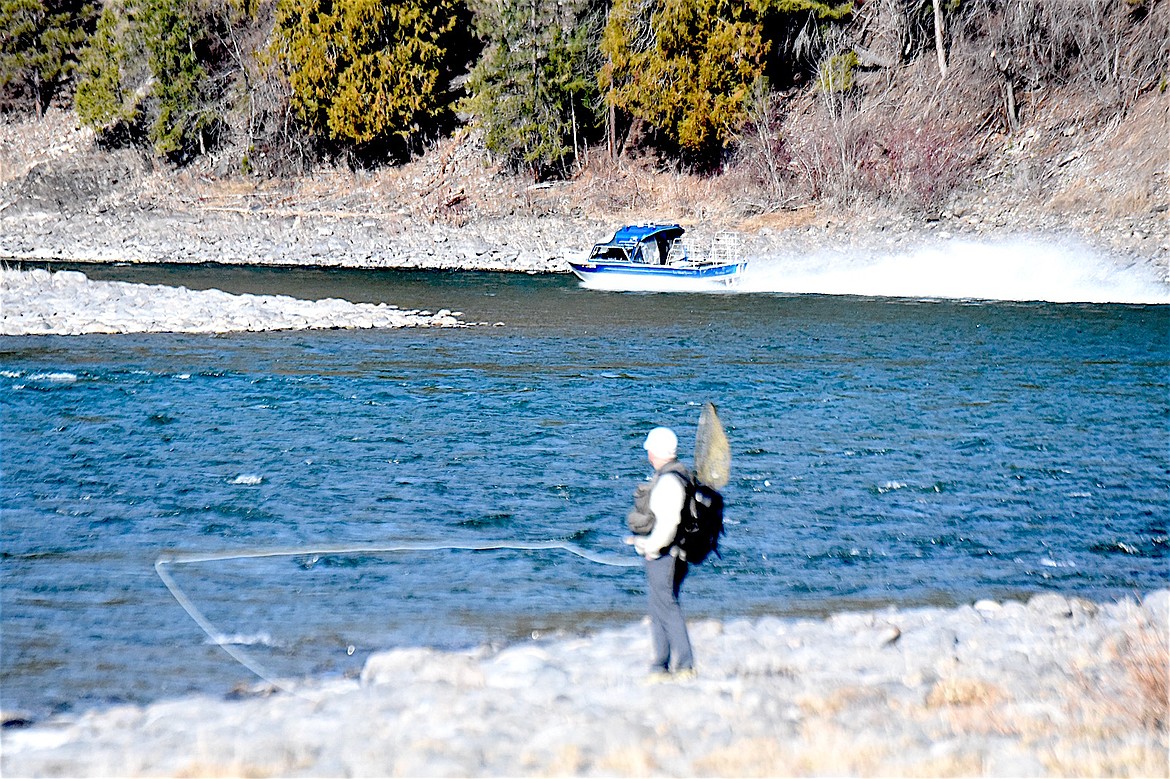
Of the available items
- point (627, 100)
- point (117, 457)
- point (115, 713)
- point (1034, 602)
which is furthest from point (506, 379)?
point (627, 100)

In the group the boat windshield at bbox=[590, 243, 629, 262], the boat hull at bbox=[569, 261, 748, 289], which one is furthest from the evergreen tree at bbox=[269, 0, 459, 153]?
the boat hull at bbox=[569, 261, 748, 289]

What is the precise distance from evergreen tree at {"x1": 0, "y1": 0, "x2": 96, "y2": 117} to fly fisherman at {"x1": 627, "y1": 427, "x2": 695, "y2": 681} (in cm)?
Answer: 7043

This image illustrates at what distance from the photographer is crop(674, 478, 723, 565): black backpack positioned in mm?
6258

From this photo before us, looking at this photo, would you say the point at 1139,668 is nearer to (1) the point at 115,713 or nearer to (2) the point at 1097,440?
(1) the point at 115,713

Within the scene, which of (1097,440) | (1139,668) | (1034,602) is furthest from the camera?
(1097,440)

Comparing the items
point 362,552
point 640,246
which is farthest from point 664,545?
point 640,246

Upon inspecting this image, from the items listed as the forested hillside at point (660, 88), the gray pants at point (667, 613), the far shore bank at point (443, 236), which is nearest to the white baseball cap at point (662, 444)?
the gray pants at point (667, 613)

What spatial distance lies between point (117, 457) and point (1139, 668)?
11224mm

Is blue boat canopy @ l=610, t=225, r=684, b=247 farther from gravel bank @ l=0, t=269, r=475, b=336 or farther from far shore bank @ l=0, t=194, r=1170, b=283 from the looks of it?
gravel bank @ l=0, t=269, r=475, b=336

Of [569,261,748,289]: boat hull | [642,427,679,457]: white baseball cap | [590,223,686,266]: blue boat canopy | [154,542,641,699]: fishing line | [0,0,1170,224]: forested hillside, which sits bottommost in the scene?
[569,261,748,289]: boat hull

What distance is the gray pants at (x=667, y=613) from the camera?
638 centimetres

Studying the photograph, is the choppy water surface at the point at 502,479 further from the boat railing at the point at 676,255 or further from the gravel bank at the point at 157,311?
the boat railing at the point at 676,255

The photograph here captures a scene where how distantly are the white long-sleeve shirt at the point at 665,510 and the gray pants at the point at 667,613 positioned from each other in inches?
4.6

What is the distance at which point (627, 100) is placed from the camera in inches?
1900
